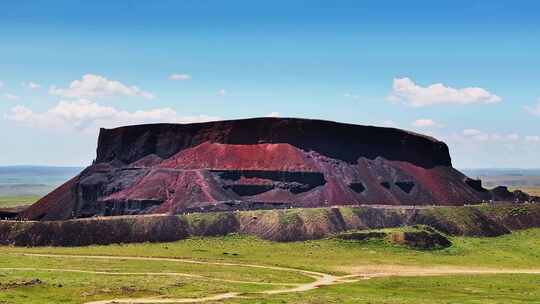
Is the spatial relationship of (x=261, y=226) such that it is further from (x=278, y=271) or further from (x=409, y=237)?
(x=278, y=271)

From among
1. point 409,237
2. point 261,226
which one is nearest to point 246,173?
point 261,226

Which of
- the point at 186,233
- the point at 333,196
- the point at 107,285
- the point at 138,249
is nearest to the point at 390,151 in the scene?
the point at 333,196

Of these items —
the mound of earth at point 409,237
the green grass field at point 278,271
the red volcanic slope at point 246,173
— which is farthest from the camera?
the red volcanic slope at point 246,173

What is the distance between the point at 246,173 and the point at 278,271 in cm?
6702

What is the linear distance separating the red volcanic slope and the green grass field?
27094 millimetres

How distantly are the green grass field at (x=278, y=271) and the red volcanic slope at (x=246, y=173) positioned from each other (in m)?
27.1

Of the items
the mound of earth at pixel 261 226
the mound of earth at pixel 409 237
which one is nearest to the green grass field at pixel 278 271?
the mound of earth at pixel 409 237

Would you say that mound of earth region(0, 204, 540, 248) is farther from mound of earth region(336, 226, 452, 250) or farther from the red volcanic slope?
the red volcanic slope

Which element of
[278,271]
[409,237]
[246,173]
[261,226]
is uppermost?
[246,173]

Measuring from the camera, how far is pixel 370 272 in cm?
11544

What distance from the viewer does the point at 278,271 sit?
367 ft

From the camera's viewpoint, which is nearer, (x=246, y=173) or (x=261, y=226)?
(x=261, y=226)

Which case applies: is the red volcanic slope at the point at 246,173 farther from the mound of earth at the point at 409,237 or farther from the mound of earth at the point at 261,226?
the mound of earth at the point at 409,237

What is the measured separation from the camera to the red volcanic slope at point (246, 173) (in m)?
170
